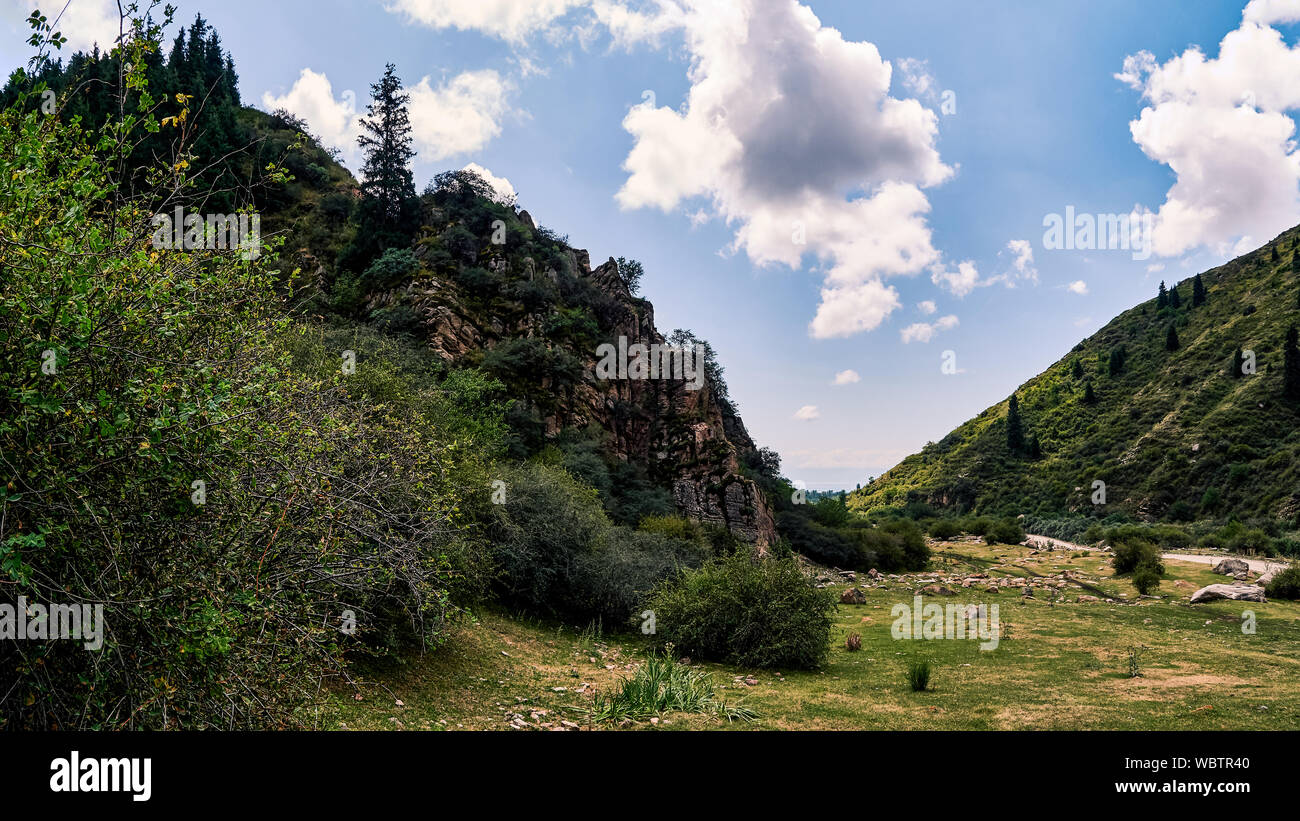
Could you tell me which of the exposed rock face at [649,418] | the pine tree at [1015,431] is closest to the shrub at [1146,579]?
the exposed rock face at [649,418]

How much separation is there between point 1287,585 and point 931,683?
24988 mm

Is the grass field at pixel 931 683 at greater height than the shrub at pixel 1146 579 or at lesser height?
greater

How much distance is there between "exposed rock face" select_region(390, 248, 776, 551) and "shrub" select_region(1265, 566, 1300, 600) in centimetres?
2333

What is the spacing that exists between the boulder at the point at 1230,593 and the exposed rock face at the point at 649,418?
20.3 metres

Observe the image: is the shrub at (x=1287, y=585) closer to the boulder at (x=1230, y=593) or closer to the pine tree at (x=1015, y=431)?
the boulder at (x=1230, y=593)

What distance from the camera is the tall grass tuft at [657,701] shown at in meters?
9.82

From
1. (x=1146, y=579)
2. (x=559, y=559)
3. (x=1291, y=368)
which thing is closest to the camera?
(x=559, y=559)

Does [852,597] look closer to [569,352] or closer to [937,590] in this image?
[937,590]

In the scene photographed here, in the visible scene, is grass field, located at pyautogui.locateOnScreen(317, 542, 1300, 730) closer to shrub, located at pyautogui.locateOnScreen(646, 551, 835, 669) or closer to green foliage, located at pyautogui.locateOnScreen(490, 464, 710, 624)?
shrub, located at pyautogui.locateOnScreen(646, 551, 835, 669)

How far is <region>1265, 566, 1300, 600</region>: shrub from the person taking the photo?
85.8ft

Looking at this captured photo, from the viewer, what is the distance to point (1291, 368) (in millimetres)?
61969

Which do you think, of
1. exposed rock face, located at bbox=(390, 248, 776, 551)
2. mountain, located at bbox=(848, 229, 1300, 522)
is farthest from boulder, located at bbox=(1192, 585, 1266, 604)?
mountain, located at bbox=(848, 229, 1300, 522)

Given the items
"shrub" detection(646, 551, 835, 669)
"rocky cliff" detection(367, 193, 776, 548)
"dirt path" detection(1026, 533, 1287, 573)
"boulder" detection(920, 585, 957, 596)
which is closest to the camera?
"shrub" detection(646, 551, 835, 669)

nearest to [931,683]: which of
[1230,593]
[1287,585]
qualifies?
[1230,593]
